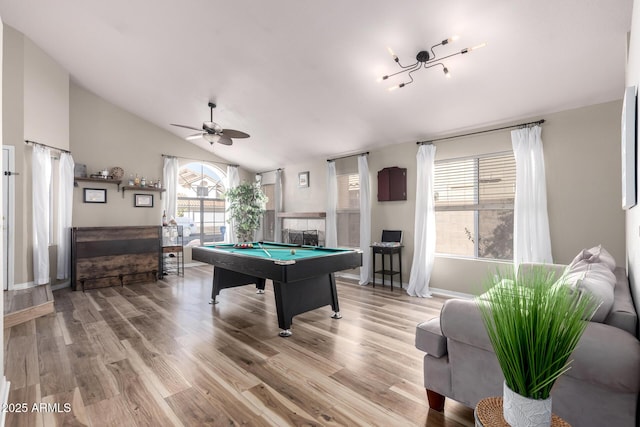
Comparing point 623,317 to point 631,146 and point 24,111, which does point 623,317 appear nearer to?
point 631,146

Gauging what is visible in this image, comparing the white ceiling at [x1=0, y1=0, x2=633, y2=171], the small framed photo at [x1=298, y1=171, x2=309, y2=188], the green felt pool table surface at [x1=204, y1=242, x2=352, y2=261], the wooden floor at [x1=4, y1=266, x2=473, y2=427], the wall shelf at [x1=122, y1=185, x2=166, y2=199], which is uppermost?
the white ceiling at [x1=0, y1=0, x2=633, y2=171]

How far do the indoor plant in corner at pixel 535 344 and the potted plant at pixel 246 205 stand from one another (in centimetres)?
676

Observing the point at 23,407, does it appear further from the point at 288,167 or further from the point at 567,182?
the point at 288,167

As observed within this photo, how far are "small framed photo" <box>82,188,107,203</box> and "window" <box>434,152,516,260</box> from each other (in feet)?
21.2

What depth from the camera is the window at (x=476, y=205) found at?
4.33 meters

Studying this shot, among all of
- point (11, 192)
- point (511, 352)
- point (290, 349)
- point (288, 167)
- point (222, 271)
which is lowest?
point (290, 349)

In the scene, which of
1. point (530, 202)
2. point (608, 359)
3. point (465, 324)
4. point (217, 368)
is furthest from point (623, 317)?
point (530, 202)

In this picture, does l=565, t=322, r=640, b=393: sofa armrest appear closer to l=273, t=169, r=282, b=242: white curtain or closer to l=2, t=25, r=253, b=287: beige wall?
l=2, t=25, r=253, b=287: beige wall

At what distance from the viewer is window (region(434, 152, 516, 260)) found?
4328 mm

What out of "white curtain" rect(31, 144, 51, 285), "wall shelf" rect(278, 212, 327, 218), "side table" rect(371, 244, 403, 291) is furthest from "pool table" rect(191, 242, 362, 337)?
"white curtain" rect(31, 144, 51, 285)

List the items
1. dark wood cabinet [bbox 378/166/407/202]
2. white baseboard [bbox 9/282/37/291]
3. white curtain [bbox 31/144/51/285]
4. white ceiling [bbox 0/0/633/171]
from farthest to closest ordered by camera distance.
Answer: dark wood cabinet [bbox 378/166/407/202]
white curtain [bbox 31/144/51/285]
white baseboard [bbox 9/282/37/291]
white ceiling [bbox 0/0/633/171]

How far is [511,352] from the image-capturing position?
3.60 ft

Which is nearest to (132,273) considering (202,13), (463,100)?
(202,13)

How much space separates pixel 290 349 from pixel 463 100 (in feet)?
12.0
